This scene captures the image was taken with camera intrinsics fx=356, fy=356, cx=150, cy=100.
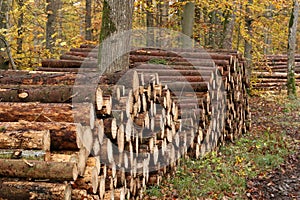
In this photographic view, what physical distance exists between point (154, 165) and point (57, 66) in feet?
14.5

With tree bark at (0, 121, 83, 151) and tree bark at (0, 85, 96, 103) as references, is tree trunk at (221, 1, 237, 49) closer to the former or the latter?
tree bark at (0, 85, 96, 103)

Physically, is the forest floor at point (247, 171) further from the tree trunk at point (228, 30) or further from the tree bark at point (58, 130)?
the tree trunk at point (228, 30)

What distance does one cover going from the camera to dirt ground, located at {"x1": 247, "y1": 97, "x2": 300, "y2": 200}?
641cm

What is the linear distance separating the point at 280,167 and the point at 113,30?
14.9 ft

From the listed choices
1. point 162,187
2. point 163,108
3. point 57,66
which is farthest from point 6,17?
point 162,187

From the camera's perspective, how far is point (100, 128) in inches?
181

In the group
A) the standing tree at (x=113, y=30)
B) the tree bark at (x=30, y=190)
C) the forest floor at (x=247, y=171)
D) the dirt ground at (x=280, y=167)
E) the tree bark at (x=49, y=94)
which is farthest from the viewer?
the standing tree at (x=113, y=30)

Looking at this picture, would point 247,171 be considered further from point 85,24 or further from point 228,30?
point 85,24

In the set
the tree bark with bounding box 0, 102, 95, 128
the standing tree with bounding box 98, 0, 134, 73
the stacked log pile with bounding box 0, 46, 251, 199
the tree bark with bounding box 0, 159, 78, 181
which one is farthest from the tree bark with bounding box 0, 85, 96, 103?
the standing tree with bounding box 98, 0, 134, 73

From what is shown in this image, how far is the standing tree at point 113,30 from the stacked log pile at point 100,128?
1081 millimetres

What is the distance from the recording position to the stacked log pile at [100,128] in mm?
3705

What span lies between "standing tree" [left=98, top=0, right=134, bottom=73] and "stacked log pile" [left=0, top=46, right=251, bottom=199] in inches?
42.6

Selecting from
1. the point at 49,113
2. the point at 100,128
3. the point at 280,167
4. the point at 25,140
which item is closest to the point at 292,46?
the point at 280,167

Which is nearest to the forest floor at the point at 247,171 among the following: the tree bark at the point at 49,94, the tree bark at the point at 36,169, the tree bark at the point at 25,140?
the tree bark at the point at 49,94
